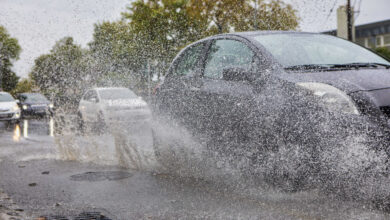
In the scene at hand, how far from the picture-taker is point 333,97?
12.4 feet

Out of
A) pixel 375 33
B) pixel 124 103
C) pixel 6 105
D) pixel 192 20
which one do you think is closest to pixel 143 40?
pixel 192 20

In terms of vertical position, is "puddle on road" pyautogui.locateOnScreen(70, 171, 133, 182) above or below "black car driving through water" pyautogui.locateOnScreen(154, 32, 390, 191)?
below

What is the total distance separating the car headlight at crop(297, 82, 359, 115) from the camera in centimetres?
366

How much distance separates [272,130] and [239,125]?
55 cm

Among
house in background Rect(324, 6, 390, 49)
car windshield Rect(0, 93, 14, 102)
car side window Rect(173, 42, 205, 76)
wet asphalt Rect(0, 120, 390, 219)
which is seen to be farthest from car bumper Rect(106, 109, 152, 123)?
house in background Rect(324, 6, 390, 49)

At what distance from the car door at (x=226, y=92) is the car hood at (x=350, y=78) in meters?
0.51

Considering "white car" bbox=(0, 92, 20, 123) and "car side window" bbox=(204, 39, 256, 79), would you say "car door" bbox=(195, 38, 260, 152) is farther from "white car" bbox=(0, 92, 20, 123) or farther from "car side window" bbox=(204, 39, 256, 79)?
"white car" bbox=(0, 92, 20, 123)

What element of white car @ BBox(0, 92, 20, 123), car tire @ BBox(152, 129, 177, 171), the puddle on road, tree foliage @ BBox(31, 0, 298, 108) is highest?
tree foliage @ BBox(31, 0, 298, 108)

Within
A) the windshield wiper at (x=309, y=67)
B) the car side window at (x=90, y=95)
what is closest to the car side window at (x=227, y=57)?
the windshield wiper at (x=309, y=67)

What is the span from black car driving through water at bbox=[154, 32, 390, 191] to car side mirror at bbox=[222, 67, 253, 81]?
0.4 inches

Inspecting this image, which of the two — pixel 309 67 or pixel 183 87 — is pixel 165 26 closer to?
pixel 183 87

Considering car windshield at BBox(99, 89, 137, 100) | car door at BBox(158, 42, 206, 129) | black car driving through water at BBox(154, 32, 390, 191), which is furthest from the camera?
car windshield at BBox(99, 89, 137, 100)

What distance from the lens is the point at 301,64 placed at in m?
4.46

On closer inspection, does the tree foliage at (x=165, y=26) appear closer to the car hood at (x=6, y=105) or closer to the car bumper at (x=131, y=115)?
the car bumper at (x=131, y=115)
